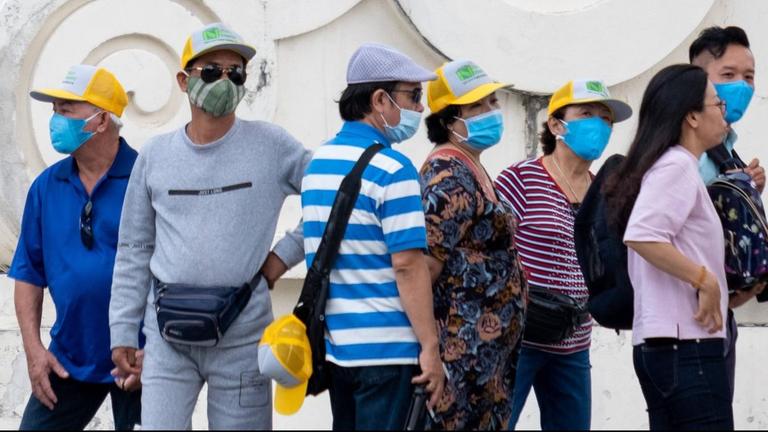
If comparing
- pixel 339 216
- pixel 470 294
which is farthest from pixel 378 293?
pixel 470 294

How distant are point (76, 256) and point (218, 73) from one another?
0.81 meters

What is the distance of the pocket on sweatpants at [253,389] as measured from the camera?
14.4 feet

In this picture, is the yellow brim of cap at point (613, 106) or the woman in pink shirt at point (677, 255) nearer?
the woman in pink shirt at point (677, 255)

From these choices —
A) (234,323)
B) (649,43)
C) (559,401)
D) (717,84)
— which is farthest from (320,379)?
(649,43)

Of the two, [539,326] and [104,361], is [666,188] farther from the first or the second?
[104,361]

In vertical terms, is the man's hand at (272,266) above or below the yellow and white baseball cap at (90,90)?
below

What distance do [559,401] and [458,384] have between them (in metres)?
1.03

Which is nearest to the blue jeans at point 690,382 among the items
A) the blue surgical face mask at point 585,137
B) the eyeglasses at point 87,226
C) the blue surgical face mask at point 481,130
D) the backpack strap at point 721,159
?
the backpack strap at point 721,159

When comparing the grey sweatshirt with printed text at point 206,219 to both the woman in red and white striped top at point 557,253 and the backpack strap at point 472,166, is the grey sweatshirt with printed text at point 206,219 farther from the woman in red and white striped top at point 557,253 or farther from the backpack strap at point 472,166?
the woman in red and white striped top at point 557,253

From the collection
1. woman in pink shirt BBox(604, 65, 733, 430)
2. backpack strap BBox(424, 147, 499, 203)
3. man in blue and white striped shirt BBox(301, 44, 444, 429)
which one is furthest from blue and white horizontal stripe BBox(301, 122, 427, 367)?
woman in pink shirt BBox(604, 65, 733, 430)

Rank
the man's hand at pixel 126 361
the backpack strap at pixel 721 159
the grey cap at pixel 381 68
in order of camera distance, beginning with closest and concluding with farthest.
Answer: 1. the grey cap at pixel 381 68
2. the man's hand at pixel 126 361
3. the backpack strap at pixel 721 159

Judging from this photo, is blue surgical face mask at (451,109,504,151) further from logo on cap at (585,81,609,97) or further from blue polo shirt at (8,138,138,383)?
blue polo shirt at (8,138,138,383)

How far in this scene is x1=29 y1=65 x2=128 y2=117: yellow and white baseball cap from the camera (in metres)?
4.91

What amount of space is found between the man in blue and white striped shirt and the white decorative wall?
1.99m
